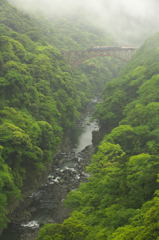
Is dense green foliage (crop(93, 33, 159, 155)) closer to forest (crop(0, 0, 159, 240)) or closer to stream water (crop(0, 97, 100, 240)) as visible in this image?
forest (crop(0, 0, 159, 240))

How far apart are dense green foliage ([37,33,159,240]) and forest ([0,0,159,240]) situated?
0.04 metres

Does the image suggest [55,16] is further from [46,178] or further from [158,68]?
[46,178]

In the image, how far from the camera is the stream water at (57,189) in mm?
22688

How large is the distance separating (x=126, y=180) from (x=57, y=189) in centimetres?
1602

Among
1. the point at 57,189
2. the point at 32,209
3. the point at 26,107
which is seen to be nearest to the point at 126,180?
the point at 32,209

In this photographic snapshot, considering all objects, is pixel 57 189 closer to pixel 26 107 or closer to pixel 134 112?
pixel 26 107

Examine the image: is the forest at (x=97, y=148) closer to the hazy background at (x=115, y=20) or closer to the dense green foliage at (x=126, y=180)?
the dense green foliage at (x=126, y=180)

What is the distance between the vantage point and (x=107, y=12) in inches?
7849

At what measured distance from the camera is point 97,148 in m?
37.1

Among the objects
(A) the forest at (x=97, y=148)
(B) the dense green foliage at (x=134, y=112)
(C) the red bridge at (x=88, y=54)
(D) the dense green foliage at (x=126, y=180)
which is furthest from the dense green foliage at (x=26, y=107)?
(C) the red bridge at (x=88, y=54)

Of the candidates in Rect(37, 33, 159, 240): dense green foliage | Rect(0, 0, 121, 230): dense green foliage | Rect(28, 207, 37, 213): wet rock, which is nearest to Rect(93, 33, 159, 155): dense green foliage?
Rect(37, 33, 159, 240): dense green foliage

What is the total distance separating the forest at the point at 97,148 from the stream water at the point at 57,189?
176 cm

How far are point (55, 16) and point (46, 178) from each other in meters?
142

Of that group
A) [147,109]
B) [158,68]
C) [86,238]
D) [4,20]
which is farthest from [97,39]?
[86,238]
